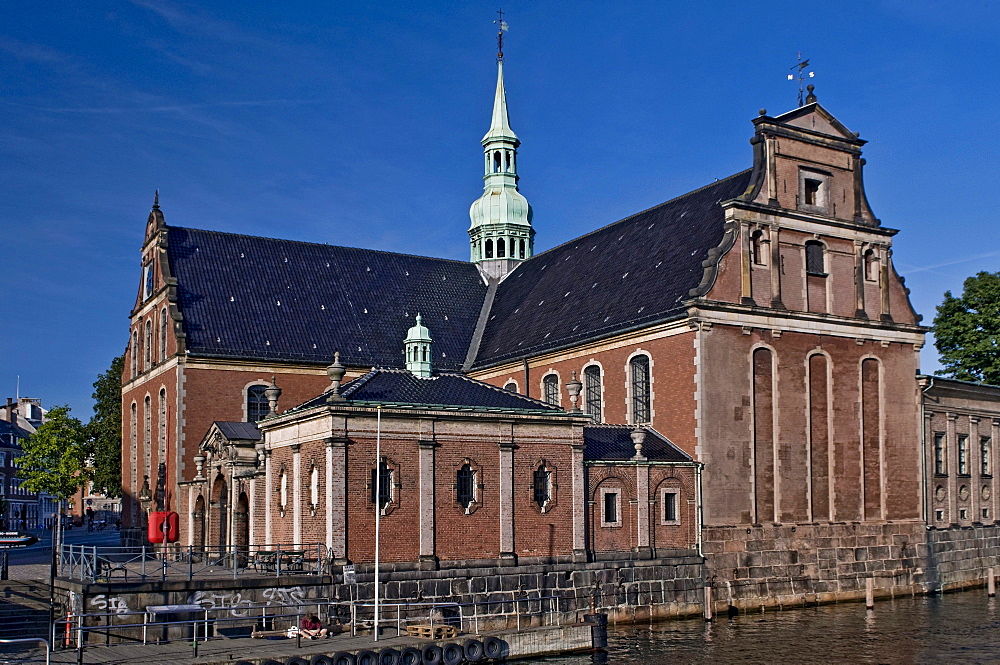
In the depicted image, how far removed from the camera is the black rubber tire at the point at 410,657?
2734 centimetres

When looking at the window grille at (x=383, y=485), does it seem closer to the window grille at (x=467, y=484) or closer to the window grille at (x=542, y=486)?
the window grille at (x=467, y=484)

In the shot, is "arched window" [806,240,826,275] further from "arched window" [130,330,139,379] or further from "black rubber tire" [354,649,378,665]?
"arched window" [130,330,139,379]

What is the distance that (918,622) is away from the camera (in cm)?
3756

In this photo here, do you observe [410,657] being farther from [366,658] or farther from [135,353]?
[135,353]

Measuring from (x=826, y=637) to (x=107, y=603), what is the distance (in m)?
21.3

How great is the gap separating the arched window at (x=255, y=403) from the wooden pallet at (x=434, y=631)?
908 inches

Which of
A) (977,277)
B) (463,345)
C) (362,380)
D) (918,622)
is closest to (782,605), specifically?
(918,622)

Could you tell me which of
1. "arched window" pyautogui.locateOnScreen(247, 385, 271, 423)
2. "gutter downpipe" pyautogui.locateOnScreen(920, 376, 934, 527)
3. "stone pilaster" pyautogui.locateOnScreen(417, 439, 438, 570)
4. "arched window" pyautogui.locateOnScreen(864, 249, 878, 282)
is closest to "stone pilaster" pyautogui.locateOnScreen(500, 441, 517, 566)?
"stone pilaster" pyautogui.locateOnScreen(417, 439, 438, 570)

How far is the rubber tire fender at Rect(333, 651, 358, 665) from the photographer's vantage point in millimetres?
26391

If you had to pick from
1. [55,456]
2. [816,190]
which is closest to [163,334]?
[55,456]

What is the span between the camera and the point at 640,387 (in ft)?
147

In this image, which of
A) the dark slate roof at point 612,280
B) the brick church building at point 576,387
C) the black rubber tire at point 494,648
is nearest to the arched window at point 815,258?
the brick church building at point 576,387

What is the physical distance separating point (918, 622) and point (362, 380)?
20.6 metres

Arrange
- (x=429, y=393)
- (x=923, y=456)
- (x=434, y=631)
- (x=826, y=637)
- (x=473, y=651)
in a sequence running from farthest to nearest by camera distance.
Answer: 1. (x=923, y=456)
2. (x=429, y=393)
3. (x=826, y=637)
4. (x=434, y=631)
5. (x=473, y=651)
